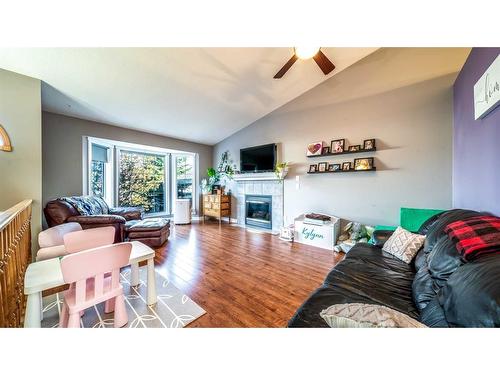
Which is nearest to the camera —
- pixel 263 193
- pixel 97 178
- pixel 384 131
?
pixel 384 131

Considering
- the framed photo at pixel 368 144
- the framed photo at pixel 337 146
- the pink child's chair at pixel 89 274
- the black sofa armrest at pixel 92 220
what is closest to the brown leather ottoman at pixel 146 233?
the black sofa armrest at pixel 92 220

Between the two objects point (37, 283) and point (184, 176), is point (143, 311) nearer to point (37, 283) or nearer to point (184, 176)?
point (37, 283)

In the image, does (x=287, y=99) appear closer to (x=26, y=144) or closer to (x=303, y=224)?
(x=303, y=224)

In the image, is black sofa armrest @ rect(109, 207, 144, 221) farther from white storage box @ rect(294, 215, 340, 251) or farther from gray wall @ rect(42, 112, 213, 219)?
white storage box @ rect(294, 215, 340, 251)

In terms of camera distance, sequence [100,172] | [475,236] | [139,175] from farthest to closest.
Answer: [139,175], [100,172], [475,236]

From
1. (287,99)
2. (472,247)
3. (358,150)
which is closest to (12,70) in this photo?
(287,99)

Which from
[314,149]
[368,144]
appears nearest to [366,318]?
[368,144]

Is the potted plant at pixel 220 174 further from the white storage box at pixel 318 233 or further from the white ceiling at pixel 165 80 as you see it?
the white storage box at pixel 318 233

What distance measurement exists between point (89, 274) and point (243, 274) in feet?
5.20

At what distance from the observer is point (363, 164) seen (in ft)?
10.7

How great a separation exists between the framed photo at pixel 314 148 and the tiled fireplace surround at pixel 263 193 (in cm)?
97

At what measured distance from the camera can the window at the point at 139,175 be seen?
429cm

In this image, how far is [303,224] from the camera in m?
3.65
